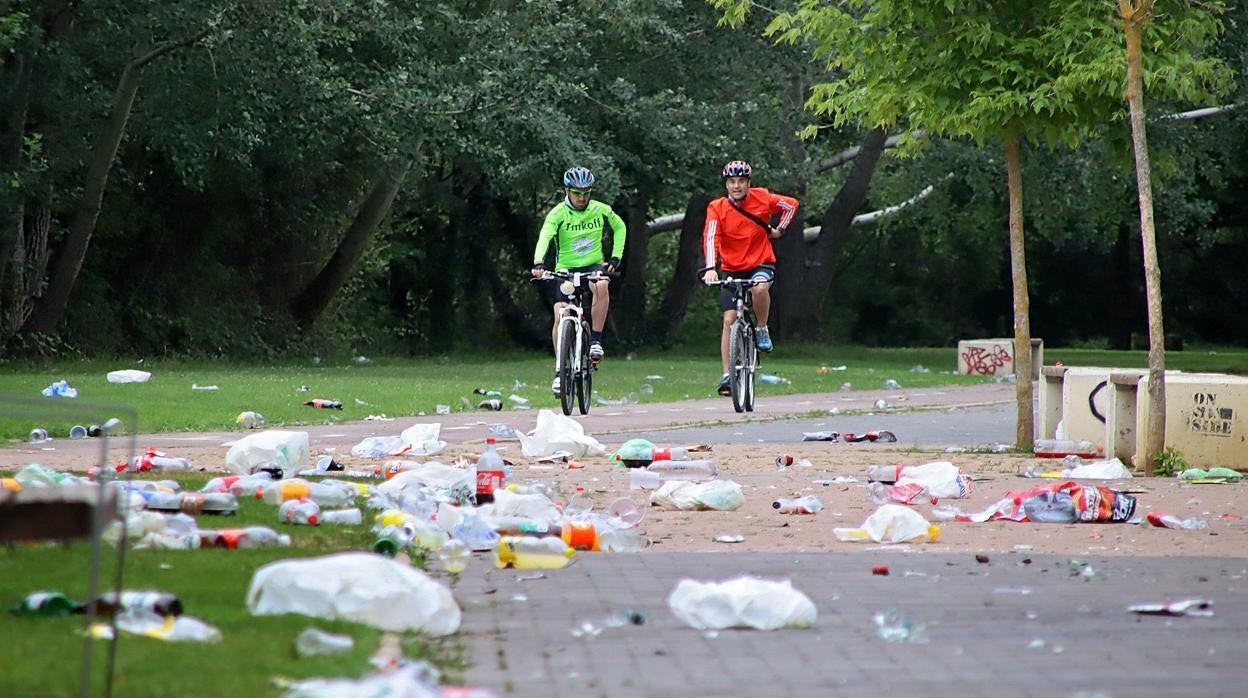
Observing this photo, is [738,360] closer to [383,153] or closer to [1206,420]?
[1206,420]

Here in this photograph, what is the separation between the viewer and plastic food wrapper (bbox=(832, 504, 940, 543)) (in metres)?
9.27

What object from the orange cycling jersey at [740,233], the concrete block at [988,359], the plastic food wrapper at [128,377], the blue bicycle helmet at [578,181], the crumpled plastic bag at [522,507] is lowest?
the concrete block at [988,359]

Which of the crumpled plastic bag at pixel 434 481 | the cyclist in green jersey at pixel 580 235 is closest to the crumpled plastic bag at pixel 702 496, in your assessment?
the crumpled plastic bag at pixel 434 481

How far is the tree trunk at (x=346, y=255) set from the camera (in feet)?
117

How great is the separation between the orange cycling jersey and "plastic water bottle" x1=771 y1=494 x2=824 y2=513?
5666 millimetres

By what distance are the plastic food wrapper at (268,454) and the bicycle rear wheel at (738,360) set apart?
5.66m

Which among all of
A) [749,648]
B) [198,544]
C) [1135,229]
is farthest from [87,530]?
[1135,229]

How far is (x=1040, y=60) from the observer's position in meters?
14.7

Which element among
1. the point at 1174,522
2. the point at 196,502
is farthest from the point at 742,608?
the point at 1174,522

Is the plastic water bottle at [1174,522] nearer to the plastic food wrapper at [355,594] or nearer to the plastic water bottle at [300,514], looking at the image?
the plastic water bottle at [300,514]

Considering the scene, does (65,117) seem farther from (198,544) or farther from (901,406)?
(198,544)

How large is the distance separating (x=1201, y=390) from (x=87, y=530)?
409 inches

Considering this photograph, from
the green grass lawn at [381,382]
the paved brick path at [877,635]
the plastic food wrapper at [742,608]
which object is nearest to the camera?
the paved brick path at [877,635]

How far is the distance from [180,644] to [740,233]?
11.1 meters
